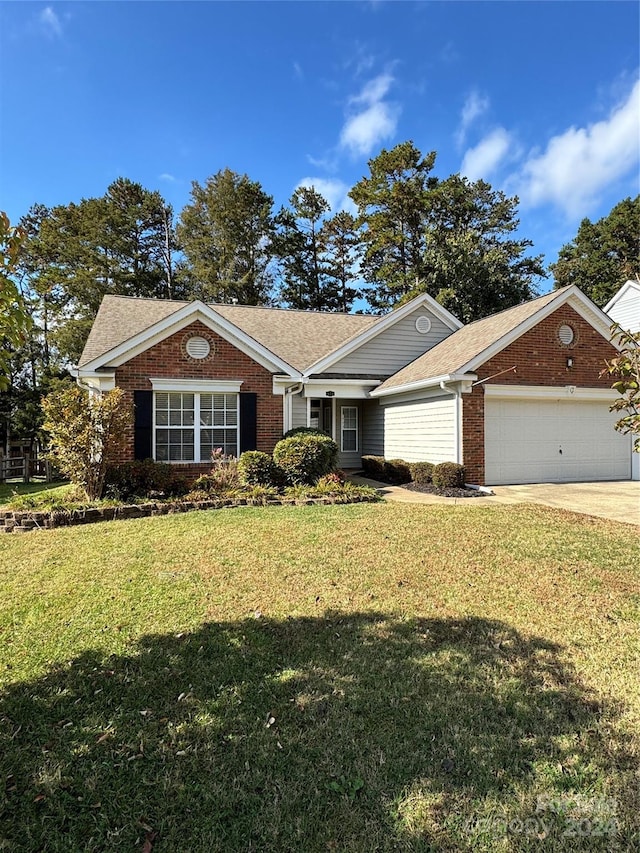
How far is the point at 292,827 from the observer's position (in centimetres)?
217

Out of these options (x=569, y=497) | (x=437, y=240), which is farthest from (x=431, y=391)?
(x=437, y=240)

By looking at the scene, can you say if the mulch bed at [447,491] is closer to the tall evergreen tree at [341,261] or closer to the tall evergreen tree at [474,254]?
the tall evergreen tree at [474,254]

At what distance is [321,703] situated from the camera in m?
3.11

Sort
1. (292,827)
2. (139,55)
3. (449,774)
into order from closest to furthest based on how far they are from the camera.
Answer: (292,827) < (449,774) < (139,55)

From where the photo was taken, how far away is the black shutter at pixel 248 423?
12.5m

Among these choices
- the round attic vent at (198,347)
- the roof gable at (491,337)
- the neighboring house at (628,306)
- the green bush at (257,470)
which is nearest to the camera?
Answer: the green bush at (257,470)

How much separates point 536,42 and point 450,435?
30.2 feet

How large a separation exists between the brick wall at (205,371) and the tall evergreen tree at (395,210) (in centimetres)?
1964

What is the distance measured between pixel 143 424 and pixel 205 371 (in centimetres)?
212

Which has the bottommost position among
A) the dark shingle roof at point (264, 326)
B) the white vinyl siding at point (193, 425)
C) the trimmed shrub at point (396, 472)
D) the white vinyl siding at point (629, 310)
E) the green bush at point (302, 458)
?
the trimmed shrub at point (396, 472)

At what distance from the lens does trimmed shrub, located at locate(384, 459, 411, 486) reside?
1313cm

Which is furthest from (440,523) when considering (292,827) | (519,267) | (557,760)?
Result: (519,267)

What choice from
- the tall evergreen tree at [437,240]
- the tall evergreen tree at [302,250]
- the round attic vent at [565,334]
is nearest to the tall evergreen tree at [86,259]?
Result: the tall evergreen tree at [302,250]

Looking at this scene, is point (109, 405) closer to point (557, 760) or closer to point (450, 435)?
point (450, 435)
